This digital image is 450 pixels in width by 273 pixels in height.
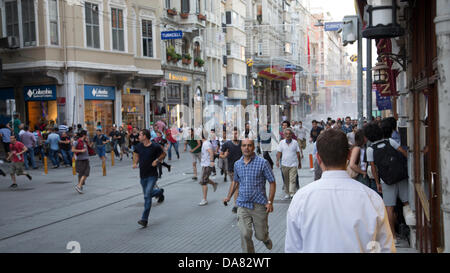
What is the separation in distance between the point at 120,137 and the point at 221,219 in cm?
1550

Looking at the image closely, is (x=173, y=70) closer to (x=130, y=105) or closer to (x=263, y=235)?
(x=130, y=105)

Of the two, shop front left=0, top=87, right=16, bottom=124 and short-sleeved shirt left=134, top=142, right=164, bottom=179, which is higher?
shop front left=0, top=87, right=16, bottom=124

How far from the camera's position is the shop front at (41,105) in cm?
2616

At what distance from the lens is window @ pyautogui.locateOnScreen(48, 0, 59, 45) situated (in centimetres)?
2533

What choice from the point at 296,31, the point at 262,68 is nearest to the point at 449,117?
the point at 262,68

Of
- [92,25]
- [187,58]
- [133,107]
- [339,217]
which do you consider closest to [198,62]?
[187,58]

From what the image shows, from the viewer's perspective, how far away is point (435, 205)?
538 centimetres

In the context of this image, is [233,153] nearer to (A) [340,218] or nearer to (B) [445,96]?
(B) [445,96]

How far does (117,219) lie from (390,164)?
5508 mm

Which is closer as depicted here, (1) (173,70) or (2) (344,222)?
(2) (344,222)

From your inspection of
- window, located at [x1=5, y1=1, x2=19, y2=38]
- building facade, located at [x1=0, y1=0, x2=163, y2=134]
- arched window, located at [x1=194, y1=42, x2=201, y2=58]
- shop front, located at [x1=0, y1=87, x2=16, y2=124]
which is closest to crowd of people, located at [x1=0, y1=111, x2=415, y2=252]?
building facade, located at [x1=0, y1=0, x2=163, y2=134]

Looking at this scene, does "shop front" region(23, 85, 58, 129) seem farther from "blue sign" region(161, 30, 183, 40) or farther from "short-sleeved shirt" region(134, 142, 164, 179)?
"short-sleeved shirt" region(134, 142, 164, 179)

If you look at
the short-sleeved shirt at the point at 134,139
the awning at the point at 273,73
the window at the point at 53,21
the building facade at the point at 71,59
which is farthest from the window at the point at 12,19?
the awning at the point at 273,73

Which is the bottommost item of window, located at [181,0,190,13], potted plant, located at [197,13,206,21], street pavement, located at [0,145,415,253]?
street pavement, located at [0,145,415,253]
